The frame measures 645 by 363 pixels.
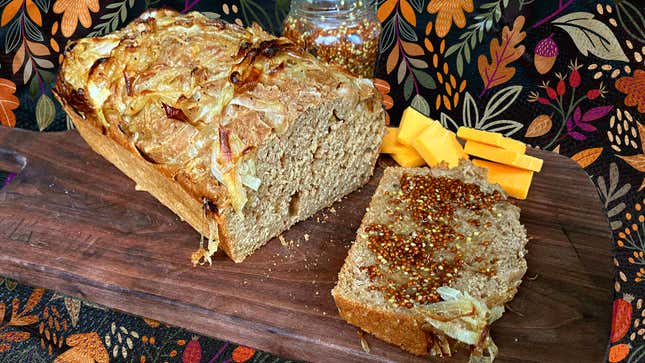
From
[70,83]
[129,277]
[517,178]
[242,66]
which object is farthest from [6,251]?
[517,178]

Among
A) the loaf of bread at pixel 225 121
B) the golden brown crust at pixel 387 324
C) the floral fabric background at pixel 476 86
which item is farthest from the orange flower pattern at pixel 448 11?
the golden brown crust at pixel 387 324

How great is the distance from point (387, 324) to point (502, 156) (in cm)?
134

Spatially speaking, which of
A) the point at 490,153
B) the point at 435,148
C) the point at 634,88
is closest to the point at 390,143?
the point at 435,148

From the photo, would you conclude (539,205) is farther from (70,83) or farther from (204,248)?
(70,83)

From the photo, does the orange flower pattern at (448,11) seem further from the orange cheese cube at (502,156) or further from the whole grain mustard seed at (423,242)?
the whole grain mustard seed at (423,242)

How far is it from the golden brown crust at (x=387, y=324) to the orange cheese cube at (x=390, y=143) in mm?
1305

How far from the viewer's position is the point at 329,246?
10.7ft

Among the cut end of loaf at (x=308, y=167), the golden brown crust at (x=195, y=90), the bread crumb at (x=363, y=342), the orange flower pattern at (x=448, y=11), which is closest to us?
the bread crumb at (x=363, y=342)

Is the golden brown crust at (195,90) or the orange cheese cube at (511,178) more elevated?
the golden brown crust at (195,90)

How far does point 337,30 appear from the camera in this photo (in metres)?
3.72

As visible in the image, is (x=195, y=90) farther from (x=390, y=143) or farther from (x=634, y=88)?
(x=634, y=88)

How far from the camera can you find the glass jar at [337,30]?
371cm

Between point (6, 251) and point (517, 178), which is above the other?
point (517, 178)

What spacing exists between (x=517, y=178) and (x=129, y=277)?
6.98ft
